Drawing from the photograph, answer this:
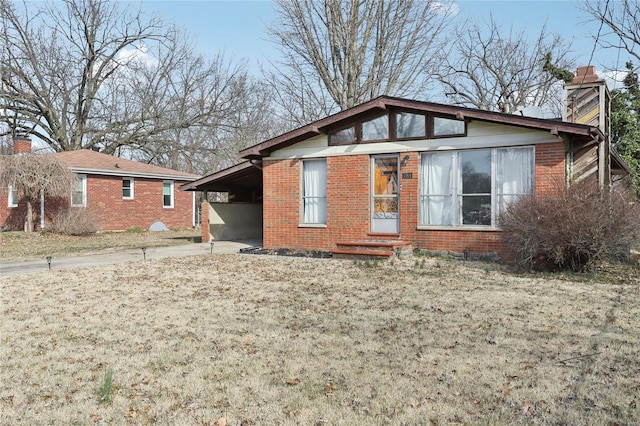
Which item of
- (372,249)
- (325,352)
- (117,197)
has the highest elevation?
(117,197)

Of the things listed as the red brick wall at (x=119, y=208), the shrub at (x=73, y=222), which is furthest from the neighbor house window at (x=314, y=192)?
the red brick wall at (x=119, y=208)

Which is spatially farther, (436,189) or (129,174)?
(129,174)

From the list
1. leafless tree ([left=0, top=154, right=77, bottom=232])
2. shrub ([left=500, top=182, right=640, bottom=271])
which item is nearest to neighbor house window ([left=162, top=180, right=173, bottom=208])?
leafless tree ([left=0, top=154, right=77, bottom=232])

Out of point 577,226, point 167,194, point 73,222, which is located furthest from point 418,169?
point 167,194

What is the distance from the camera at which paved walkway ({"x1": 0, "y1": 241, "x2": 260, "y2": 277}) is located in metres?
10.6

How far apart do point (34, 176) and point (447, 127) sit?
16.2 m

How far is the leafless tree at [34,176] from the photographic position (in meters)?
18.6

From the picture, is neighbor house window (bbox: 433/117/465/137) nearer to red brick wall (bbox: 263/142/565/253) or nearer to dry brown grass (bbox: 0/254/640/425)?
red brick wall (bbox: 263/142/565/253)

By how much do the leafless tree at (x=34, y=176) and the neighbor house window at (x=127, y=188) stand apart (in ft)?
11.4

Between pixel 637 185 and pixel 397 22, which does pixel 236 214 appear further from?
pixel 637 185

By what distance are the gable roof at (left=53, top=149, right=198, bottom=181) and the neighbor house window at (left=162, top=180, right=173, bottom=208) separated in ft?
1.65

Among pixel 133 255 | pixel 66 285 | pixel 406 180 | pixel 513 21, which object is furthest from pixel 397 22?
pixel 66 285

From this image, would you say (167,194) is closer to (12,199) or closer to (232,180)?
(12,199)

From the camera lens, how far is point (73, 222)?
1955 centimetres
